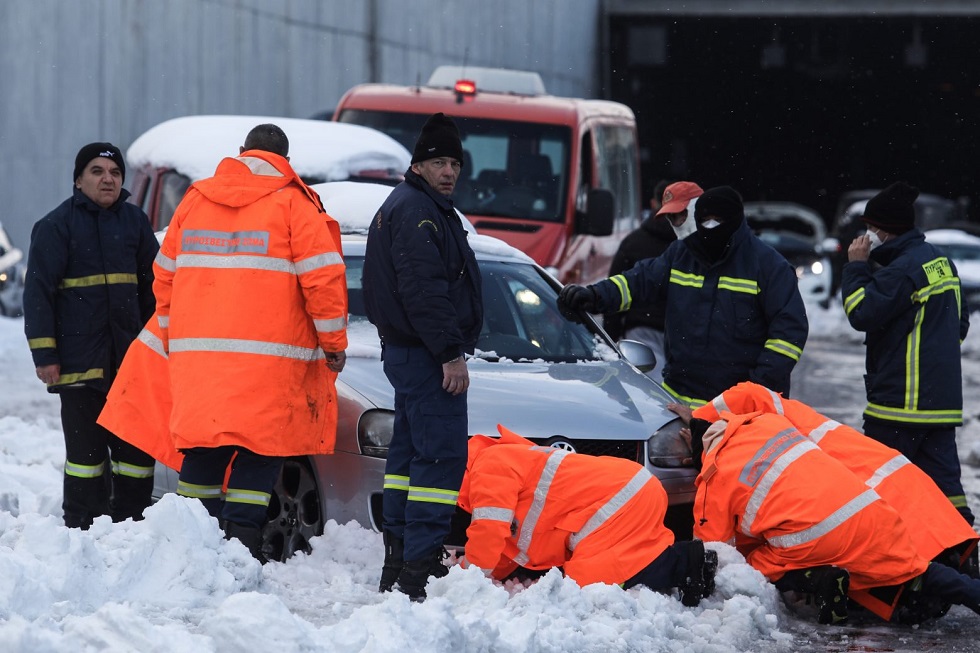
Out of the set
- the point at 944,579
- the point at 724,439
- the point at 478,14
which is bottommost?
the point at 944,579

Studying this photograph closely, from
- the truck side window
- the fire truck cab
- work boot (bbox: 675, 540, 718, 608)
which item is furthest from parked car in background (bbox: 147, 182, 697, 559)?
the truck side window

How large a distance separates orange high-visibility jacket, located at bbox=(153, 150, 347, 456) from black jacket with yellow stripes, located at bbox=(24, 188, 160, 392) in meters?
0.86

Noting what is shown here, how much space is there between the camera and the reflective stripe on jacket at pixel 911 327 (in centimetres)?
696

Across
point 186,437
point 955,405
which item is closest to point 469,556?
point 186,437

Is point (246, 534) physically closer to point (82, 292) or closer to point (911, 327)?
point (82, 292)

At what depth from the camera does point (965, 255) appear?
989 inches

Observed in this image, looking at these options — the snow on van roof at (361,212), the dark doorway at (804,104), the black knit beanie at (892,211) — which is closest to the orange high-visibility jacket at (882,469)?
the black knit beanie at (892,211)

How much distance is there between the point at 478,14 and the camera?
2997 cm

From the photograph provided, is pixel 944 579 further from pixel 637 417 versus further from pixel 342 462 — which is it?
pixel 342 462

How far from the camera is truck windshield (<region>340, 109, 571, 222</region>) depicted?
12.1 m

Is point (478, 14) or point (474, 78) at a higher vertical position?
point (478, 14)

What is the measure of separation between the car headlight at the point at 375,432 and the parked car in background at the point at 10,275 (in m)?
11.1

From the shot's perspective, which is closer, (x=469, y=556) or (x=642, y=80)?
(x=469, y=556)

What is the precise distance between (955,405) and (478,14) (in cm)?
2390
